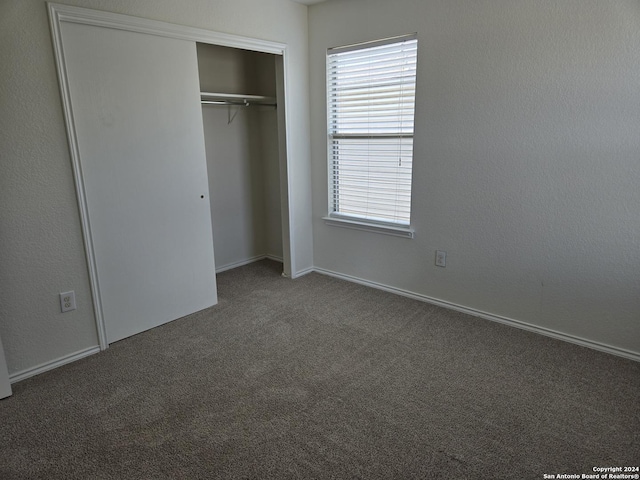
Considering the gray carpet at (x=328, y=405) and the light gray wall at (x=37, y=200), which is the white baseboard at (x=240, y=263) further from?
the light gray wall at (x=37, y=200)

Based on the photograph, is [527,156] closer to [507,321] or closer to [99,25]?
[507,321]

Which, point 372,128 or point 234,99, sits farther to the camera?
point 234,99

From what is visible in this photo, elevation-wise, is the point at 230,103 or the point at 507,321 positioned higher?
the point at 230,103

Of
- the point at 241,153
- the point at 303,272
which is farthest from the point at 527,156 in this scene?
the point at 241,153

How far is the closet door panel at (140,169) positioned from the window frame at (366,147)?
3.94ft

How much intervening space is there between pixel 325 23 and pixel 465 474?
3419 mm

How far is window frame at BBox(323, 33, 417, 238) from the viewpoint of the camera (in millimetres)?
3302

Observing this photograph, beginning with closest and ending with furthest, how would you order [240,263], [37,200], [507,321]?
[37,200], [507,321], [240,263]

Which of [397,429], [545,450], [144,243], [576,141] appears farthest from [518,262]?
[144,243]

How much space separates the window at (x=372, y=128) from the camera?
330 cm

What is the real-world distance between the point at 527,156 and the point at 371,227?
1367 millimetres

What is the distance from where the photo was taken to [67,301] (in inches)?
103

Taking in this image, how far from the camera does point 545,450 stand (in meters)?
1.88

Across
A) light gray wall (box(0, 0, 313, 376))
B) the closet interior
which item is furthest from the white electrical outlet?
the closet interior
